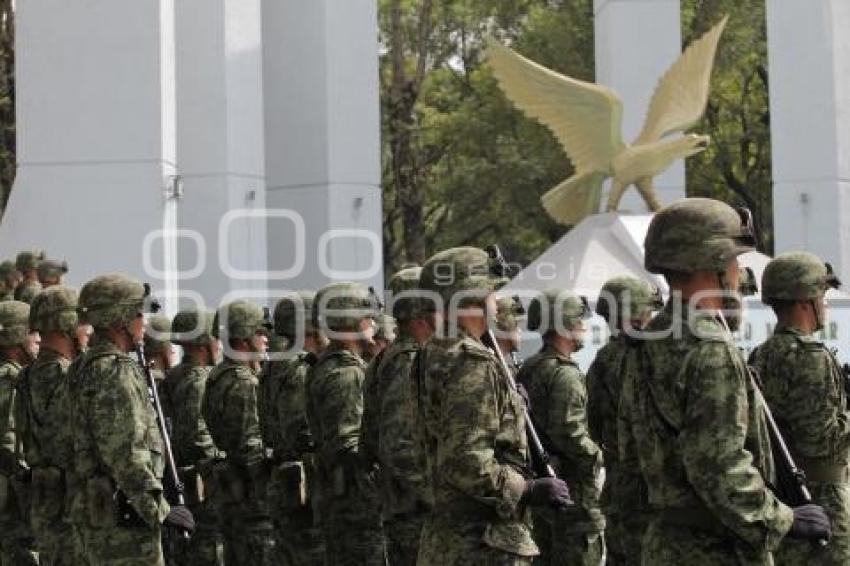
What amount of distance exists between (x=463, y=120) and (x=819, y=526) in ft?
94.7

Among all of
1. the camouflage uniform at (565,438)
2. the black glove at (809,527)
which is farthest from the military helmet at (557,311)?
the black glove at (809,527)

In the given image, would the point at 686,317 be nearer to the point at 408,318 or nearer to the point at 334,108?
the point at 408,318

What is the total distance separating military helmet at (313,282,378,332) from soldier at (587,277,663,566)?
4.36 ft

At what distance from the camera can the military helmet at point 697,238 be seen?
568 centimetres

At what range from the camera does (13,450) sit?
9.52 m

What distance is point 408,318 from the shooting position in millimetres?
8023

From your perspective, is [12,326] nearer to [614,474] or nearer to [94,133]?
[614,474]

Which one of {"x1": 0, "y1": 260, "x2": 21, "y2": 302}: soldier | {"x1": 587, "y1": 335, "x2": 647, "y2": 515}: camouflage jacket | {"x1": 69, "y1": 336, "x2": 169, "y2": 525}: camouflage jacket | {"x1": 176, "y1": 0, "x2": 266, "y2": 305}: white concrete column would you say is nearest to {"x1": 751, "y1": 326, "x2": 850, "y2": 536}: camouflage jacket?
{"x1": 587, "y1": 335, "x2": 647, "y2": 515}: camouflage jacket

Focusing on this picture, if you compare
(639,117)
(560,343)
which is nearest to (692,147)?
(639,117)

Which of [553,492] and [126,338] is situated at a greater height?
[126,338]

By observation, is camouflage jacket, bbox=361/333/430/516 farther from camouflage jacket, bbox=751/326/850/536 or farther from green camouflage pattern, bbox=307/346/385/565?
camouflage jacket, bbox=751/326/850/536

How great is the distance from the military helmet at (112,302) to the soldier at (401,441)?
127 cm

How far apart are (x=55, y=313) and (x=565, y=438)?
2803 mm

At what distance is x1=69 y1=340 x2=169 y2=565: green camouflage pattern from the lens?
712cm
